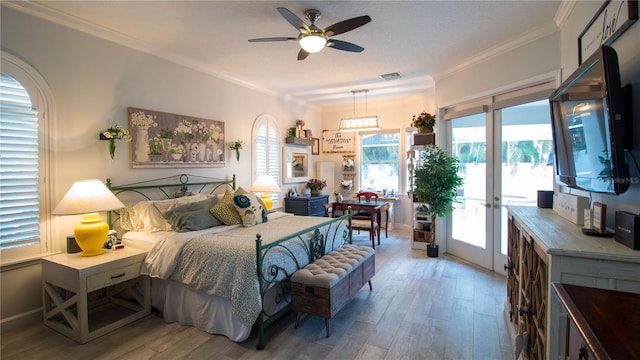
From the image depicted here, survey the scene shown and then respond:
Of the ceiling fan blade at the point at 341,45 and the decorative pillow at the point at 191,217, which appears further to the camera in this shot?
the decorative pillow at the point at 191,217

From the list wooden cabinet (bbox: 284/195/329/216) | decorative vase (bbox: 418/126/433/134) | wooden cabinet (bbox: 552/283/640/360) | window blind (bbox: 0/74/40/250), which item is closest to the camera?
wooden cabinet (bbox: 552/283/640/360)

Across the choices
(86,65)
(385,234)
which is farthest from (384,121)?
(86,65)

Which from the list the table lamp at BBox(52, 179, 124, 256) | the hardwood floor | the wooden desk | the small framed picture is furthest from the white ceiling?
the hardwood floor

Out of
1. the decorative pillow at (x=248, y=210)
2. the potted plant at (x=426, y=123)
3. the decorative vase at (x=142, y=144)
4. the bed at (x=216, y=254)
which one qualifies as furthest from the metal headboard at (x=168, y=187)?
the potted plant at (x=426, y=123)

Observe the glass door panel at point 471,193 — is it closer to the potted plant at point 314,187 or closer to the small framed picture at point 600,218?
the small framed picture at point 600,218

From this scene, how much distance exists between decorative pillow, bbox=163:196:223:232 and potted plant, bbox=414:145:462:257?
305cm

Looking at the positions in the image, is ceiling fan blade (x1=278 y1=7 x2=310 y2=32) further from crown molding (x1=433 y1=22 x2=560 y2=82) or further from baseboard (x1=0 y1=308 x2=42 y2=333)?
baseboard (x1=0 y1=308 x2=42 y2=333)

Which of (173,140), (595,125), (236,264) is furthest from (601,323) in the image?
(173,140)

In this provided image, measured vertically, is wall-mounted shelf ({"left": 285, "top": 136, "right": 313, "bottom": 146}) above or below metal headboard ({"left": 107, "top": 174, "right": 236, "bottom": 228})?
above

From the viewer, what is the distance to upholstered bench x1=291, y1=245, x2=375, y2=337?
2.54 m

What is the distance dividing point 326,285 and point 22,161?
9.69 ft

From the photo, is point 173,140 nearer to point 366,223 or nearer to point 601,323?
point 366,223

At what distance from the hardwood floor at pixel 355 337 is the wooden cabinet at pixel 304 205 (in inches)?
105

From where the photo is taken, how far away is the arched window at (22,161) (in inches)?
102
